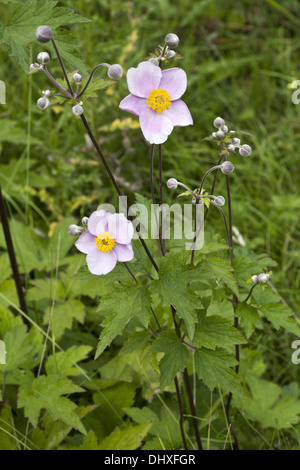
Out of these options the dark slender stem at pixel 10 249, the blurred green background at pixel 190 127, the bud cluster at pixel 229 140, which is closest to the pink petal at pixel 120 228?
the bud cluster at pixel 229 140

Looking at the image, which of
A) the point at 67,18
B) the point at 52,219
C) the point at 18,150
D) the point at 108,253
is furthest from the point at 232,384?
the point at 18,150

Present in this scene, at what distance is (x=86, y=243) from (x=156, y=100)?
41 cm

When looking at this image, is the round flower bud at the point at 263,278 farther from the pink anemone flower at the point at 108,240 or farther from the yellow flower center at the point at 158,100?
the yellow flower center at the point at 158,100

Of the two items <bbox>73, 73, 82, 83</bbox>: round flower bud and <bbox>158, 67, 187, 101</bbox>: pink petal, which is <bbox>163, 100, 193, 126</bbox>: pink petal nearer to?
<bbox>158, 67, 187, 101</bbox>: pink petal

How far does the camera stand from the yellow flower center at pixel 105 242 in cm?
132

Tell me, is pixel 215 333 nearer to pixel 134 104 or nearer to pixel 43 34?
pixel 134 104

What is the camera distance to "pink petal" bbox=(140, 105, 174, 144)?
1.29 metres

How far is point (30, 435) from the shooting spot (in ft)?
6.50

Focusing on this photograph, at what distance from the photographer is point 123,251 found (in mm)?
1334

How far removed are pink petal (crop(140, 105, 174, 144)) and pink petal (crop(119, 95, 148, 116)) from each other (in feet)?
0.05

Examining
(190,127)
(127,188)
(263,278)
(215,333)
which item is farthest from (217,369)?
(190,127)

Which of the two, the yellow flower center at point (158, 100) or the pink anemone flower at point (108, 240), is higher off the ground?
the yellow flower center at point (158, 100)

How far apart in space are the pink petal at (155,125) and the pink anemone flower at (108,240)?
0.21 metres
